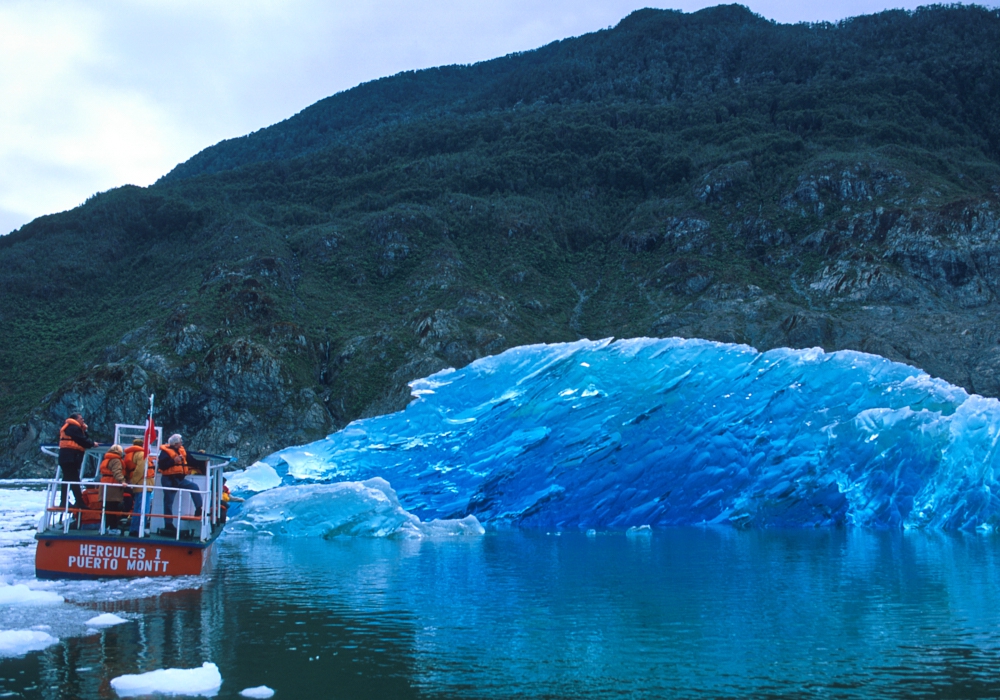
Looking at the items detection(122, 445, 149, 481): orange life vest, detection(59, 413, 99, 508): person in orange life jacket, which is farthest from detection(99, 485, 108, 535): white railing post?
detection(59, 413, 99, 508): person in orange life jacket

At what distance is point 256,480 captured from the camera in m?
27.1

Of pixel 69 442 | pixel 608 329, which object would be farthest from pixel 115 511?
pixel 608 329

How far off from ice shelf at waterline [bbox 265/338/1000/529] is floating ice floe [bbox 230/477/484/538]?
7.11 ft

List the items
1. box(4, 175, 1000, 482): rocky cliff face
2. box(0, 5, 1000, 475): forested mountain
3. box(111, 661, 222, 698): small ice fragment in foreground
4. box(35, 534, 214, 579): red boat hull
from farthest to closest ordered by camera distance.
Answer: box(0, 5, 1000, 475): forested mountain
box(4, 175, 1000, 482): rocky cliff face
box(35, 534, 214, 579): red boat hull
box(111, 661, 222, 698): small ice fragment in foreground

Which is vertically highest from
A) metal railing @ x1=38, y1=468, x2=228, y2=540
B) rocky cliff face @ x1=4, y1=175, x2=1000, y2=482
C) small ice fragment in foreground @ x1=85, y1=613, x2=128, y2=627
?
rocky cliff face @ x1=4, y1=175, x2=1000, y2=482

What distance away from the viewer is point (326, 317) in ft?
203

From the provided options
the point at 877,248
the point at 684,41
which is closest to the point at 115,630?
the point at 877,248

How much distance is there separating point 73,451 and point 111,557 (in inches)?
93.3

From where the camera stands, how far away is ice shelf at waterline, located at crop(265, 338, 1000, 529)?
79.5 feet

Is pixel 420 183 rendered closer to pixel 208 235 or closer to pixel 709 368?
pixel 208 235

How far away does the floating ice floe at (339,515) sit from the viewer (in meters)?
23.1

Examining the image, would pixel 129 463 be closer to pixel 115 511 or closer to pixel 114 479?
pixel 114 479

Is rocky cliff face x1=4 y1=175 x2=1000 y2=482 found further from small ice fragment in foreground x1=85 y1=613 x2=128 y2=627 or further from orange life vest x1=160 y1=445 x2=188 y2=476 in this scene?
small ice fragment in foreground x1=85 y1=613 x2=128 y2=627

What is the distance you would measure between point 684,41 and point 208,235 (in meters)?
82.1
